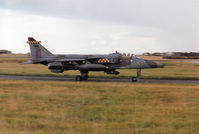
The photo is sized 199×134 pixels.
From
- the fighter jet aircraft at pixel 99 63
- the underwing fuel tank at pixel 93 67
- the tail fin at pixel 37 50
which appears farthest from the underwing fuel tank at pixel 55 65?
the underwing fuel tank at pixel 93 67

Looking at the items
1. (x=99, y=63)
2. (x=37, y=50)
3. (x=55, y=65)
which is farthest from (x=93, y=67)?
(x=37, y=50)

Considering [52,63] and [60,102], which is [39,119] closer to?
[60,102]

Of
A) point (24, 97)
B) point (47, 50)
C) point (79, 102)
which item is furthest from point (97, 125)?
point (47, 50)

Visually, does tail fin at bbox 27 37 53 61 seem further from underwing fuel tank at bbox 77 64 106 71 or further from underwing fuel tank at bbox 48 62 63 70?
underwing fuel tank at bbox 77 64 106 71

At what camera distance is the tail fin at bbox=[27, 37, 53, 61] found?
982 inches

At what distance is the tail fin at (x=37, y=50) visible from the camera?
25.0 metres

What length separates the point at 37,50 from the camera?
25.0 metres

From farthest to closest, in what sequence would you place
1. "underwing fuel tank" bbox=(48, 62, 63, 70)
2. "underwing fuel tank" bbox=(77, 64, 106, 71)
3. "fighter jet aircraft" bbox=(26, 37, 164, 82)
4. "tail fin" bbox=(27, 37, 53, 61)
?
"tail fin" bbox=(27, 37, 53, 61) < "underwing fuel tank" bbox=(48, 62, 63, 70) < "fighter jet aircraft" bbox=(26, 37, 164, 82) < "underwing fuel tank" bbox=(77, 64, 106, 71)

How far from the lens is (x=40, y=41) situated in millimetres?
25312

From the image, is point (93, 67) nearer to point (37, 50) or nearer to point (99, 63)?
point (99, 63)

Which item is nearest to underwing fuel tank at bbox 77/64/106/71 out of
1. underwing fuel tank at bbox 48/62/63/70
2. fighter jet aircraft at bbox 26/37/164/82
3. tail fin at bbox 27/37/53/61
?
fighter jet aircraft at bbox 26/37/164/82

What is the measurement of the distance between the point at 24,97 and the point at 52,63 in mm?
11020

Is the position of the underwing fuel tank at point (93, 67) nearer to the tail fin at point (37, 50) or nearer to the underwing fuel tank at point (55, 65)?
the underwing fuel tank at point (55, 65)

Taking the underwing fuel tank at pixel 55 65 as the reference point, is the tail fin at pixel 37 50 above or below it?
above
